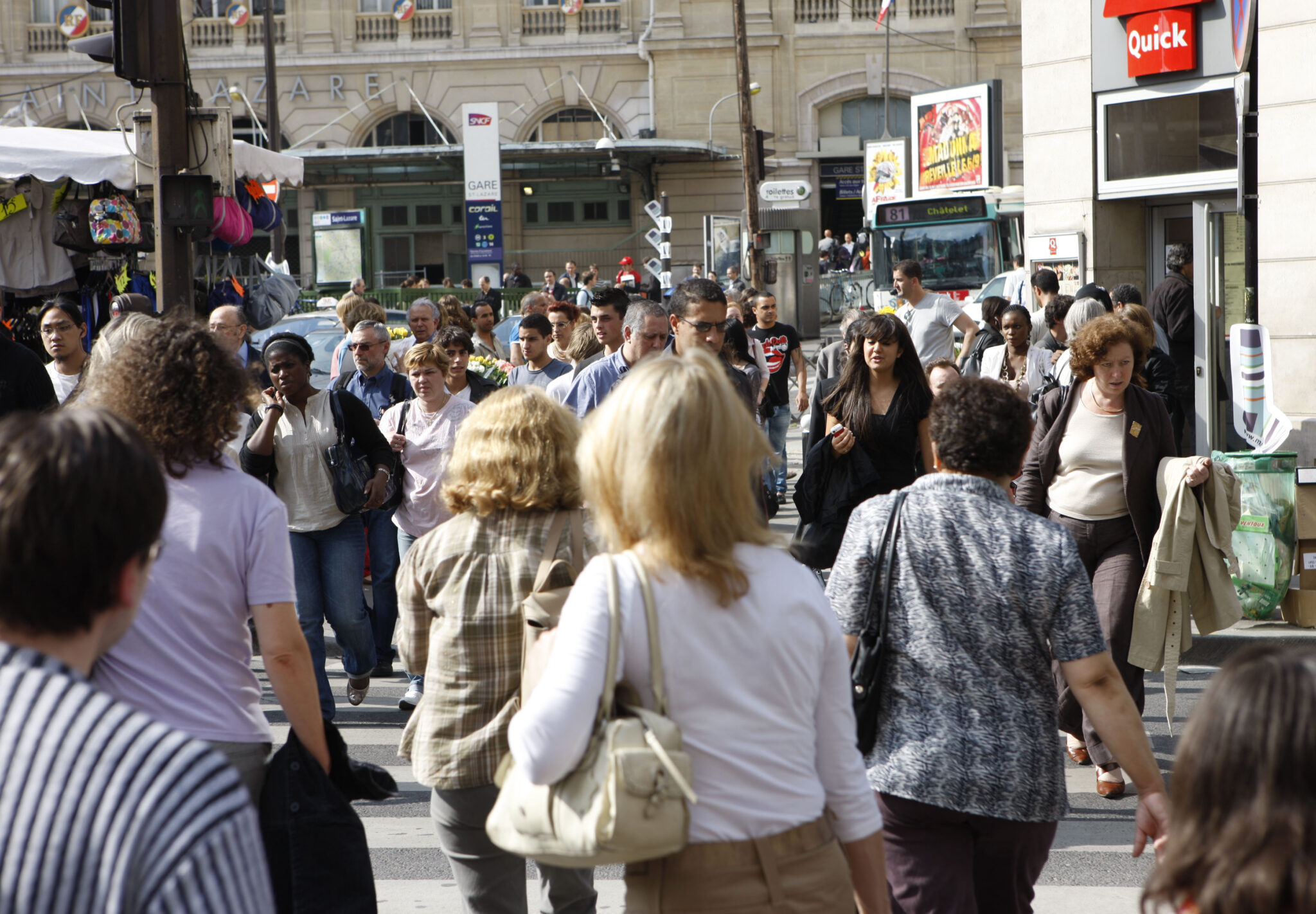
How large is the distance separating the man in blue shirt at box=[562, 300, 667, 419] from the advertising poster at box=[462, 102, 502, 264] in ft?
88.8

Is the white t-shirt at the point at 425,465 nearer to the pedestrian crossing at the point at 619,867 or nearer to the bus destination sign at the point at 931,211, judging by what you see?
the pedestrian crossing at the point at 619,867

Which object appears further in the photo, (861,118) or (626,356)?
(861,118)

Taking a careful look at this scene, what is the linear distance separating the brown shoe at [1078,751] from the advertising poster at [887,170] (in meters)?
22.6

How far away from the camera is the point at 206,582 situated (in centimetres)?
295

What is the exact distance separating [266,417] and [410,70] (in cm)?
3804

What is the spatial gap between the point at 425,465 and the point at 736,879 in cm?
509

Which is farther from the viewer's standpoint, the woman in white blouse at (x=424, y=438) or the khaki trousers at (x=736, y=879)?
the woman in white blouse at (x=424, y=438)

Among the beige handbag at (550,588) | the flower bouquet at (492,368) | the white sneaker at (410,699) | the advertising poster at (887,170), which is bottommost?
the white sneaker at (410,699)

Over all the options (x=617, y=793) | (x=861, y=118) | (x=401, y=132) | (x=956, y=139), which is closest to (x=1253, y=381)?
(x=617, y=793)

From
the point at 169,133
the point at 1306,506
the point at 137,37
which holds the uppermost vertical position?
the point at 137,37

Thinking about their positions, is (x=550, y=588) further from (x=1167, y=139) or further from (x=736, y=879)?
(x=1167, y=139)

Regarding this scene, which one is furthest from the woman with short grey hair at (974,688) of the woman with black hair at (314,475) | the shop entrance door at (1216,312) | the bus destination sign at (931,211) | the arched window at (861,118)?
the arched window at (861,118)

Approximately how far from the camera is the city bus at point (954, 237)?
23094 millimetres

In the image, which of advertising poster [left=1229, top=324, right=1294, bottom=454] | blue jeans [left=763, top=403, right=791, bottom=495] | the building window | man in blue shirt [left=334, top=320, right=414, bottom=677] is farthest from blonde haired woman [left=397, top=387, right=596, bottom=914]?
the building window
